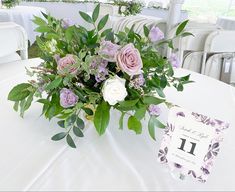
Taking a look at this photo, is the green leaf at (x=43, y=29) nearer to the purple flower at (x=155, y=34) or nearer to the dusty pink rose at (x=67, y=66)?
the dusty pink rose at (x=67, y=66)

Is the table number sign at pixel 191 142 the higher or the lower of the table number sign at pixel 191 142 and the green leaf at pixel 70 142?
the higher

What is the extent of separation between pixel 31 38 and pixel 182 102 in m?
3.71

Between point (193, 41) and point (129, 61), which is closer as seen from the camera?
point (129, 61)

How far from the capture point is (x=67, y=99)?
0.65 metres

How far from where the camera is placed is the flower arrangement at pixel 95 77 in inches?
25.7

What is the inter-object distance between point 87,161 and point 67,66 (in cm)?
24

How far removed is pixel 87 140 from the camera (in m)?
0.75

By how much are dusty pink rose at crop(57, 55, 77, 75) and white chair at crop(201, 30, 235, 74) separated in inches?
47.0

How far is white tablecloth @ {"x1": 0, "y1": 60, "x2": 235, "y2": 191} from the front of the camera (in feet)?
1.96

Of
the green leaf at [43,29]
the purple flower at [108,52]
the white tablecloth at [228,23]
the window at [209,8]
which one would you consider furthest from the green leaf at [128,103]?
the window at [209,8]

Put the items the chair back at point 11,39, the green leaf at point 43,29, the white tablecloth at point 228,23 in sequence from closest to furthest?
the green leaf at point 43,29
the chair back at point 11,39
the white tablecloth at point 228,23

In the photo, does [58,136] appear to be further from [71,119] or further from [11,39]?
[11,39]

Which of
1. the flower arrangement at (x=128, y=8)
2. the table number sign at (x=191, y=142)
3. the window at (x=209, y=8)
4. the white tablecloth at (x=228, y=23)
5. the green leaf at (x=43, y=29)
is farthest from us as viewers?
the window at (x=209, y=8)

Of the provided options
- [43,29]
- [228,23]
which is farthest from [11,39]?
[228,23]
